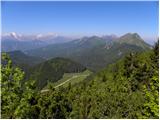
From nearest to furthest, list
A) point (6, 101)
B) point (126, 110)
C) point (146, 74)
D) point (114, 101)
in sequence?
point (6, 101)
point (126, 110)
point (114, 101)
point (146, 74)

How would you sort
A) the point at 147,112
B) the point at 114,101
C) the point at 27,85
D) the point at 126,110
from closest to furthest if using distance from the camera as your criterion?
the point at 147,112, the point at 27,85, the point at 126,110, the point at 114,101

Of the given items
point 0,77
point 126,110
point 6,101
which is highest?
point 0,77

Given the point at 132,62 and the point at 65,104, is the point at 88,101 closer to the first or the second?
the point at 65,104

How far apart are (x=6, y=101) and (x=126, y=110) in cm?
1691

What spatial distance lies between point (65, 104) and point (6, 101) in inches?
824

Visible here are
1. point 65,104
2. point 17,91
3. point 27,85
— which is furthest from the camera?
point 65,104

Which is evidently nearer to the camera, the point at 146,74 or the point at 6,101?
the point at 6,101

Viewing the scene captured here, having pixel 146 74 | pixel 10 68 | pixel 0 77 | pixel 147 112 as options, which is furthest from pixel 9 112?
pixel 146 74

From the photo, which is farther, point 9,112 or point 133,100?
point 133,100

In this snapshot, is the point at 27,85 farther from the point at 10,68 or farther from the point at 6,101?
the point at 6,101

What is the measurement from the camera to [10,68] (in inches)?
559

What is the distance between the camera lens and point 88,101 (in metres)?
33.4

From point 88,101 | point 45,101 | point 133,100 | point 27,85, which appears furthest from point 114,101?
point 27,85

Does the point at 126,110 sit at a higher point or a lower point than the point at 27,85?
lower
